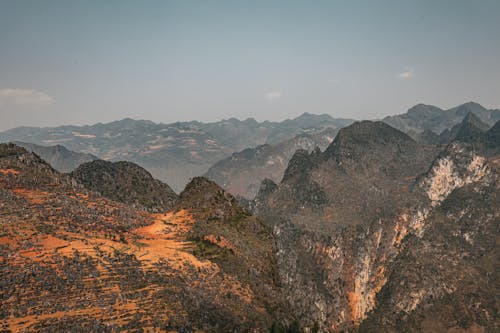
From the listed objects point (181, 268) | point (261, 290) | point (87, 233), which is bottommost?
point (261, 290)

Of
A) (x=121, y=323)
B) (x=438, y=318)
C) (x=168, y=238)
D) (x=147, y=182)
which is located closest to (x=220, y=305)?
(x=121, y=323)

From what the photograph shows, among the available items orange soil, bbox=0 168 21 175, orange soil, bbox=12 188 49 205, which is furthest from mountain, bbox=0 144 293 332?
orange soil, bbox=0 168 21 175

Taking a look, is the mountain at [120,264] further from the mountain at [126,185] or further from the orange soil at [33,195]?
the mountain at [126,185]

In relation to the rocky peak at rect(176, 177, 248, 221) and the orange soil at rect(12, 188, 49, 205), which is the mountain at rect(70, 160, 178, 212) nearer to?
the rocky peak at rect(176, 177, 248, 221)

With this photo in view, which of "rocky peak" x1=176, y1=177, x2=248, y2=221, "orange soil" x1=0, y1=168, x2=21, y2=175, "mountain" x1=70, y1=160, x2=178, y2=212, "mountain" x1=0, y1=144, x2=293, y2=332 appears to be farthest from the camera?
"mountain" x1=70, y1=160, x2=178, y2=212

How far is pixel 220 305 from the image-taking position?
201 feet

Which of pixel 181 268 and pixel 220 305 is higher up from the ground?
pixel 181 268

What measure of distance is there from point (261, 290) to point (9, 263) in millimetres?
46696

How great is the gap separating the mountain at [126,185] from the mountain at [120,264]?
41587 millimetres

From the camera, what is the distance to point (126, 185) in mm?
145875

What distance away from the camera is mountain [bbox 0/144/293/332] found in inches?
1970

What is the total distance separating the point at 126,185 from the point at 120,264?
88454mm

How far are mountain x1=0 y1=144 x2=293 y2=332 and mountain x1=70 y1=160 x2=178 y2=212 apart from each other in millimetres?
41587

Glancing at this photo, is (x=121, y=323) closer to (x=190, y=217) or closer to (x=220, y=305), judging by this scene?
(x=220, y=305)
